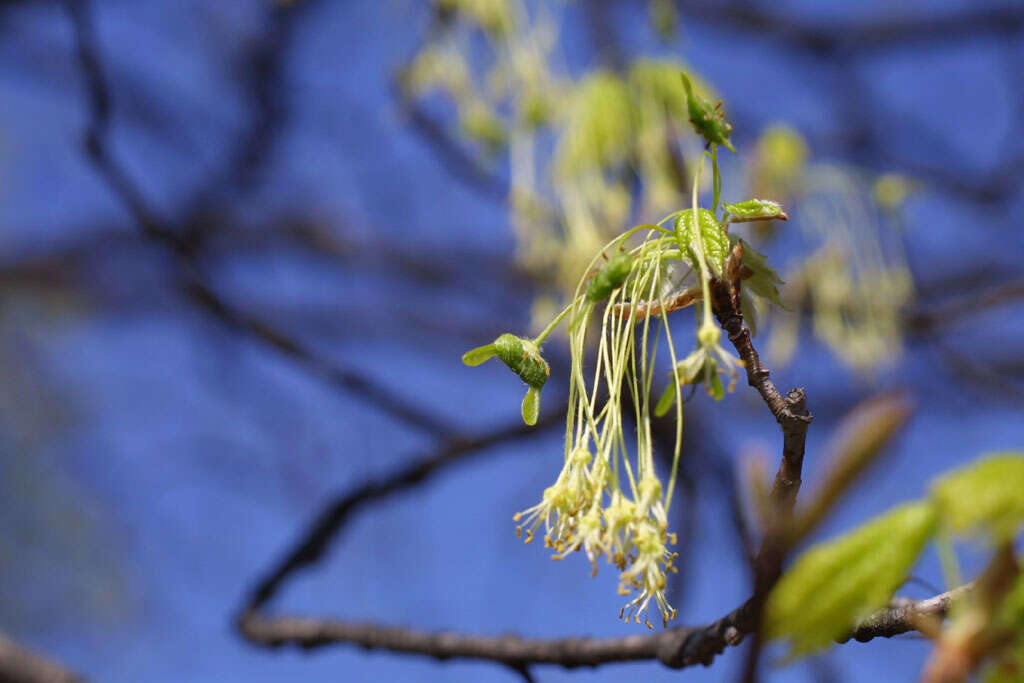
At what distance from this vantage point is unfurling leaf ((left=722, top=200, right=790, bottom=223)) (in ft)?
1.78

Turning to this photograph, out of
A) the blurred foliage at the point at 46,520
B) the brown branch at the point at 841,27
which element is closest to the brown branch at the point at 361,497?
the brown branch at the point at 841,27

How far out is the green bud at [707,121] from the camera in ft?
1.61

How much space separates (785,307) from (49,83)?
378 centimetres

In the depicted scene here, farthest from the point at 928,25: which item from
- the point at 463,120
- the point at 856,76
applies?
the point at 463,120

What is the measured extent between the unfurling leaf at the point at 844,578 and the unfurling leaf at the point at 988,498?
1 centimetres

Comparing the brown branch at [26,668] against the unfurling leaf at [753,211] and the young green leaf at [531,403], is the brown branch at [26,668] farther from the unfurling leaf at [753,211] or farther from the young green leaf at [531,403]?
the unfurling leaf at [753,211]

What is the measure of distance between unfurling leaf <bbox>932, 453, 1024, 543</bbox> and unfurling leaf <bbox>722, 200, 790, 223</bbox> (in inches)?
9.9

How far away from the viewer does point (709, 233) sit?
53cm

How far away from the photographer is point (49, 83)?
359 centimetres

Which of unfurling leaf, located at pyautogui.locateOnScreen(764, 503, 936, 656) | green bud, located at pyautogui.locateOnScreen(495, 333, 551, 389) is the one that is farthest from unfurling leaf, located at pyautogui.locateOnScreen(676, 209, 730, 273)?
unfurling leaf, located at pyautogui.locateOnScreen(764, 503, 936, 656)

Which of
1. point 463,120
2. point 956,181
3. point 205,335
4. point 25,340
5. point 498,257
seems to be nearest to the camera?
point 463,120

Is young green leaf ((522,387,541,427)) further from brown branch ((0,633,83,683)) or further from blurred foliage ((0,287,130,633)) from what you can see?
blurred foliage ((0,287,130,633))

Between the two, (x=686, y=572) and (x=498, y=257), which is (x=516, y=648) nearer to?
(x=686, y=572)

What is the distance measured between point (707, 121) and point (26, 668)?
0.59 m
